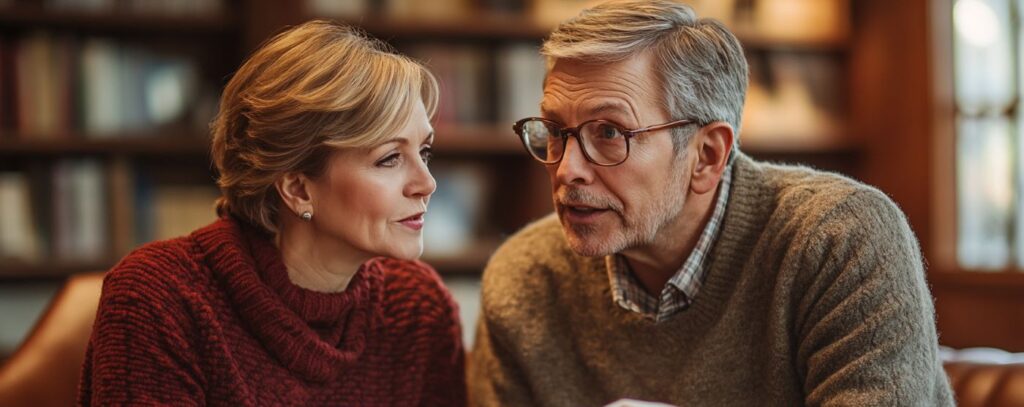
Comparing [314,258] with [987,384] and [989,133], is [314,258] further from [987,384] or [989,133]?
[989,133]

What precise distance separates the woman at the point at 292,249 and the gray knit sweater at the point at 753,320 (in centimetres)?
25

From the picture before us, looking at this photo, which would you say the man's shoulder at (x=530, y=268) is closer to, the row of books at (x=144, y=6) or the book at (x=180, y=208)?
the book at (x=180, y=208)

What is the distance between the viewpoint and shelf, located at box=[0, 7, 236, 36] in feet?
10.1

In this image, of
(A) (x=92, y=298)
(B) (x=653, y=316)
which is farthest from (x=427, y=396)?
(A) (x=92, y=298)

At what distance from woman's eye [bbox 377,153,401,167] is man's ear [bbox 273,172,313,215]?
124 mm

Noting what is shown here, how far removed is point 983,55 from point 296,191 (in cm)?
274

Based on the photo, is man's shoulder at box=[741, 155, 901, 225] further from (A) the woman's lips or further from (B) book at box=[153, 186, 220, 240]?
(B) book at box=[153, 186, 220, 240]

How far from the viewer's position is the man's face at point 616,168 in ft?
5.31

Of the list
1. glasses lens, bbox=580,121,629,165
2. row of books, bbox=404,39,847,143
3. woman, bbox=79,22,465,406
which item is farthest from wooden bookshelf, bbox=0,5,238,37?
glasses lens, bbox=580,121,629,165

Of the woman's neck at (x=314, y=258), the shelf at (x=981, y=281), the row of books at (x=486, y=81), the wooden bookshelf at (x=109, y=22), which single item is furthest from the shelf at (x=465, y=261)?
the woman's neck at (x=314, y=258)

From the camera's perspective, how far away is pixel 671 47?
1.65 metres

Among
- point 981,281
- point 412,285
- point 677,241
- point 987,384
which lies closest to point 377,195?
point 412,285

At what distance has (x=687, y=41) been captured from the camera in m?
1.66

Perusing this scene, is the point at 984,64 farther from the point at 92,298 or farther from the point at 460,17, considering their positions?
the point at 92,298
